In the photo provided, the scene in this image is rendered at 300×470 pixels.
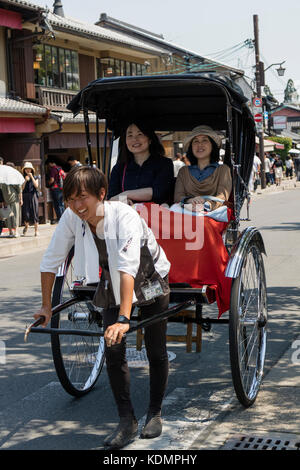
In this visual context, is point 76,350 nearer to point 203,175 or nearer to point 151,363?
point 151,363

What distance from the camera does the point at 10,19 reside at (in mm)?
19438

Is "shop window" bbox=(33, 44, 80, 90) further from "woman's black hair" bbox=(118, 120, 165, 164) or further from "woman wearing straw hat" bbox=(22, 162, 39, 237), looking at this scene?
"woman's black hair" bbox=(118, 120, 165, 164)

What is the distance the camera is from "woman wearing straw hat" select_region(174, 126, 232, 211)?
542 cm

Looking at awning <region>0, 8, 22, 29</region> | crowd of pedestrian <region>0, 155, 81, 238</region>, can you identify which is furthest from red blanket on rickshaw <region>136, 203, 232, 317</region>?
awning <region>0, 8, 22, 29</region>

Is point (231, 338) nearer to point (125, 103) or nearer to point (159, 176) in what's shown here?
point (159, 176)

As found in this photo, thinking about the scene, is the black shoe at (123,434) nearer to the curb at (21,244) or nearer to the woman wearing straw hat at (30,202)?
the curb at (21,244)

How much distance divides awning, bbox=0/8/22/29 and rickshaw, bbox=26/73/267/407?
14202 millimetres

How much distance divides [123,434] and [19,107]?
639 inches

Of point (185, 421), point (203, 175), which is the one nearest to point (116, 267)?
point (185, 421)

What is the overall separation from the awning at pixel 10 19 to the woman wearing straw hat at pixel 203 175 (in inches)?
601

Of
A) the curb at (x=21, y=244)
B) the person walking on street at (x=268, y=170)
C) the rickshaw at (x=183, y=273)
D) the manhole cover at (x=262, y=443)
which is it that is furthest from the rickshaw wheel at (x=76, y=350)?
the person walking on street at (x=268, y=170)

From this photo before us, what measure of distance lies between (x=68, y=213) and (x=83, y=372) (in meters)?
1.61
